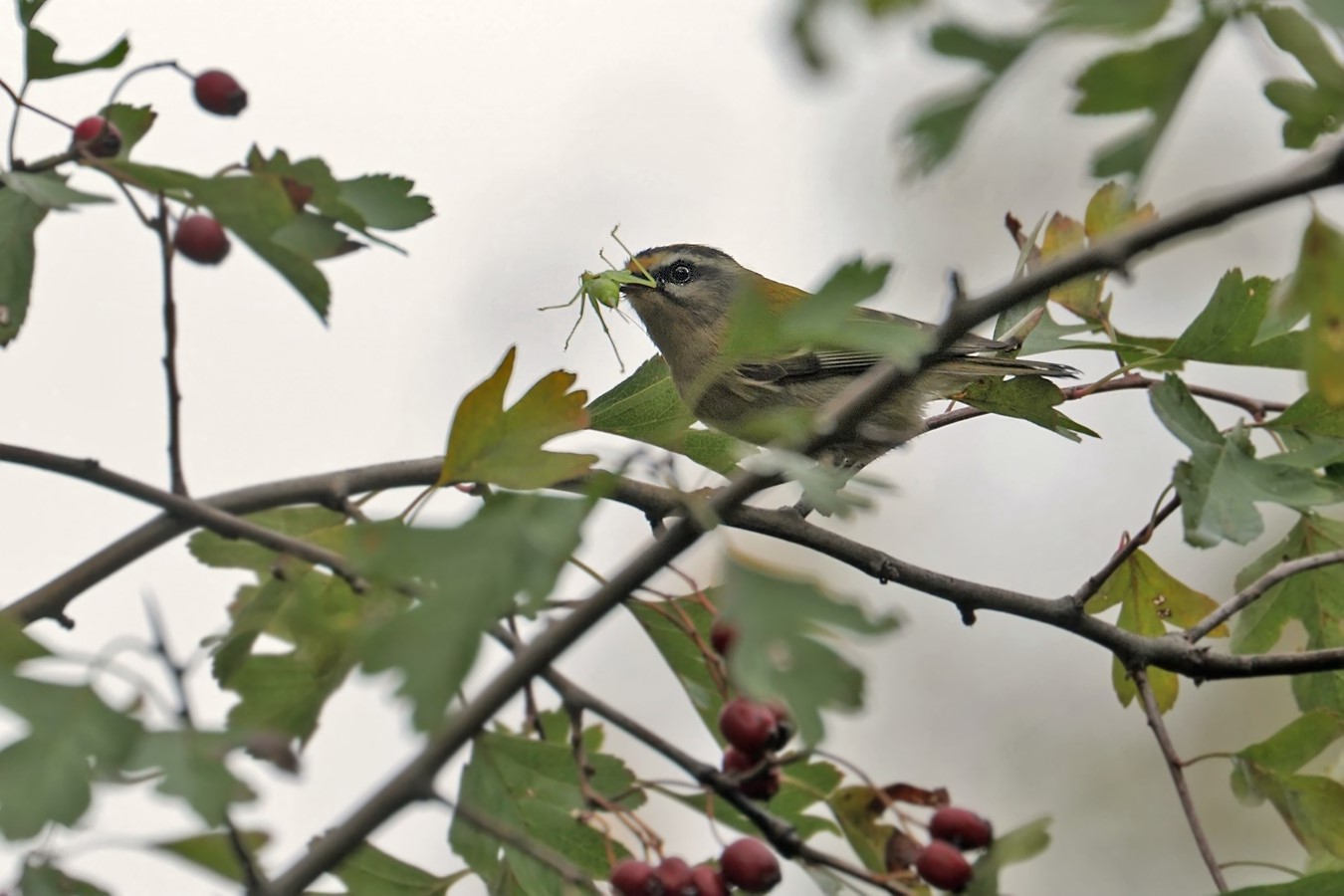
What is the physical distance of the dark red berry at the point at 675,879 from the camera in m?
1.27

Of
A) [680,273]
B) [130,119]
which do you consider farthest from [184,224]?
[680,273]

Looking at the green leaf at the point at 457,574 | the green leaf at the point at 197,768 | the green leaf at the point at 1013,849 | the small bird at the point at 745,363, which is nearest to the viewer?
the green leaf at the point at 457,574

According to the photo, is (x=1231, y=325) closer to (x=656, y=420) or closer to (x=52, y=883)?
(x=656, y=420)

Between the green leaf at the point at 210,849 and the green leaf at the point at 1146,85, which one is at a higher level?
the green leaf at the point at 1146,85

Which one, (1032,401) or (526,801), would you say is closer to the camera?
(526,801)

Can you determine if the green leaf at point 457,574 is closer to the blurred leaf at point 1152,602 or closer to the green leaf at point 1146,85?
the green leaf at point 1146,85

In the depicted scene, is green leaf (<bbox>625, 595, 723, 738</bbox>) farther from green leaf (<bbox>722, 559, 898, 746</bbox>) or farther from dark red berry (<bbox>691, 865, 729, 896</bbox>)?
green leaf (<bbox>722, 559, 898, 746</bbox>)

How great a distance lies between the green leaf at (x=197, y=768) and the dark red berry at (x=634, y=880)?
413mm

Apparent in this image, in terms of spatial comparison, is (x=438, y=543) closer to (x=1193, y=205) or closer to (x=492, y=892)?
(x=1193, y=205)

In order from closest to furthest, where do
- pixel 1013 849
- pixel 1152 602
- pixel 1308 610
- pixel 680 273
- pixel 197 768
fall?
pixel 197 768
pixel 1013 849
pixel 1308 610
pixel 1152 602
pixel 680 273

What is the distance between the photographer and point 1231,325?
5.30 ft

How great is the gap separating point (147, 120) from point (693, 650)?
2.60ft

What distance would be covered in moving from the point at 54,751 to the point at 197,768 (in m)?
0.16

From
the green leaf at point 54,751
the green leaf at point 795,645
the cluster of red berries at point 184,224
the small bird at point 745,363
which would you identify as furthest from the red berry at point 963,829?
the small bird at point 745,363
